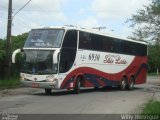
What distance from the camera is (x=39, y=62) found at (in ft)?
82.8

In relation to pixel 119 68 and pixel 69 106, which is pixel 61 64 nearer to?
pixel 69 106

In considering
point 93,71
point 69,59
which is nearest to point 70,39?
point 69,59

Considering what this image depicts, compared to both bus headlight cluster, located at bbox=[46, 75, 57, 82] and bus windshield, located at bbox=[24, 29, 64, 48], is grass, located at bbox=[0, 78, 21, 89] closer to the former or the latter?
bus windshield, located at bbox=[24, 29, 64, 48]

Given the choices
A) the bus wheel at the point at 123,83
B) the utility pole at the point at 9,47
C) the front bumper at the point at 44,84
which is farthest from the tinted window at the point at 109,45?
the utility pole at the point at 9,47

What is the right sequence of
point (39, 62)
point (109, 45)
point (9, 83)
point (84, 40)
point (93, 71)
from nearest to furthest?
1. point (39, 62)
2. point (84, 40)
3. point (93, 71)
4. point (109, 45)
5. point (9, 83)

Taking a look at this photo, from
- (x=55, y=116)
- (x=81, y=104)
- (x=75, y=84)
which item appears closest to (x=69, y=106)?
(x=81, y=104)

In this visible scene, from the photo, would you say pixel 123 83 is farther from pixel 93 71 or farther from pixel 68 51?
pixel 68 51

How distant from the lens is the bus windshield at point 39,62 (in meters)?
25.1

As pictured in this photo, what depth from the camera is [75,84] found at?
26844 millimetres

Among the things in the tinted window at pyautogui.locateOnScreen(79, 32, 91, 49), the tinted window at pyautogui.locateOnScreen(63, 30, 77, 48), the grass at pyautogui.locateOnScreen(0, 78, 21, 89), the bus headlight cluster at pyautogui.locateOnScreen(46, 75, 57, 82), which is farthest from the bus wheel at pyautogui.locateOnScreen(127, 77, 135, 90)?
the bus headlight cluster at pyautogui.locateOnScreen(46, 75, 57, 82)

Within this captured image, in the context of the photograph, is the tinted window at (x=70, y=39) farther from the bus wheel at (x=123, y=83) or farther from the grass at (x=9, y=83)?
the bus wheel at (x=123, y=83)

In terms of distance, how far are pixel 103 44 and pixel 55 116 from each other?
15.0 meters

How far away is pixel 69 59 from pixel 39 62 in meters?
1.84

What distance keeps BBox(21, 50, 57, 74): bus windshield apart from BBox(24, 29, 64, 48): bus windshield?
15.0 inches
